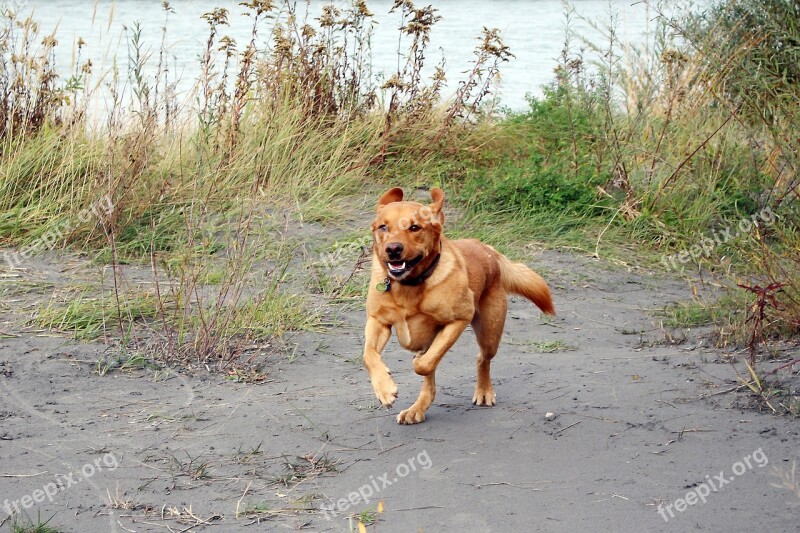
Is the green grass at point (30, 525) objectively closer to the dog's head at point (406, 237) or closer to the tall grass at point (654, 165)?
the dog's head at point (406, 237)

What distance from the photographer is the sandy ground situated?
4047mm

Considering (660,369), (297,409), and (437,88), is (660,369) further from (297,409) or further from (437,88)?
(437,88)

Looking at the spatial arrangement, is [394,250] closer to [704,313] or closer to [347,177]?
[704,313]

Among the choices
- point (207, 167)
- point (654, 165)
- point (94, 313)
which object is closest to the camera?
point (94, 313)

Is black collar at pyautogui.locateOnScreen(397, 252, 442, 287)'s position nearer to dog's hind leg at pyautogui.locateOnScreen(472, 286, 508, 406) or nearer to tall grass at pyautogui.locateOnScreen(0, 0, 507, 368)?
dog's hind leg at pyautogui.locateOnScreen(472, 286, 508, 406)

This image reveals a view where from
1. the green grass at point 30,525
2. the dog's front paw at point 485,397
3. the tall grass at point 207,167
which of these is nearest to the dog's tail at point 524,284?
the dog's front paw at point 485,397

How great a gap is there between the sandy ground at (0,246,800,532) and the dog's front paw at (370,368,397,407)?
9.1 inches

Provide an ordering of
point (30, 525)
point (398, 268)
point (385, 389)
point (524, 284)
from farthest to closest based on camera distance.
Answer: point (524, 284) < point (398, 268) < point (385, 389) < point (30, 525)

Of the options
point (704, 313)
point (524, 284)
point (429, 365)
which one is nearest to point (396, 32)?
point (704, 313)

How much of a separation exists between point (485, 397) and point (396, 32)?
16.3 meters

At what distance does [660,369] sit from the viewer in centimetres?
570

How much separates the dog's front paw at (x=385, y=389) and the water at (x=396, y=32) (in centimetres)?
806

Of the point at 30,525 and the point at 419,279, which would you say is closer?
the point at 30,525

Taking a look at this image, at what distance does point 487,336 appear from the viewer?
18.1 ft
